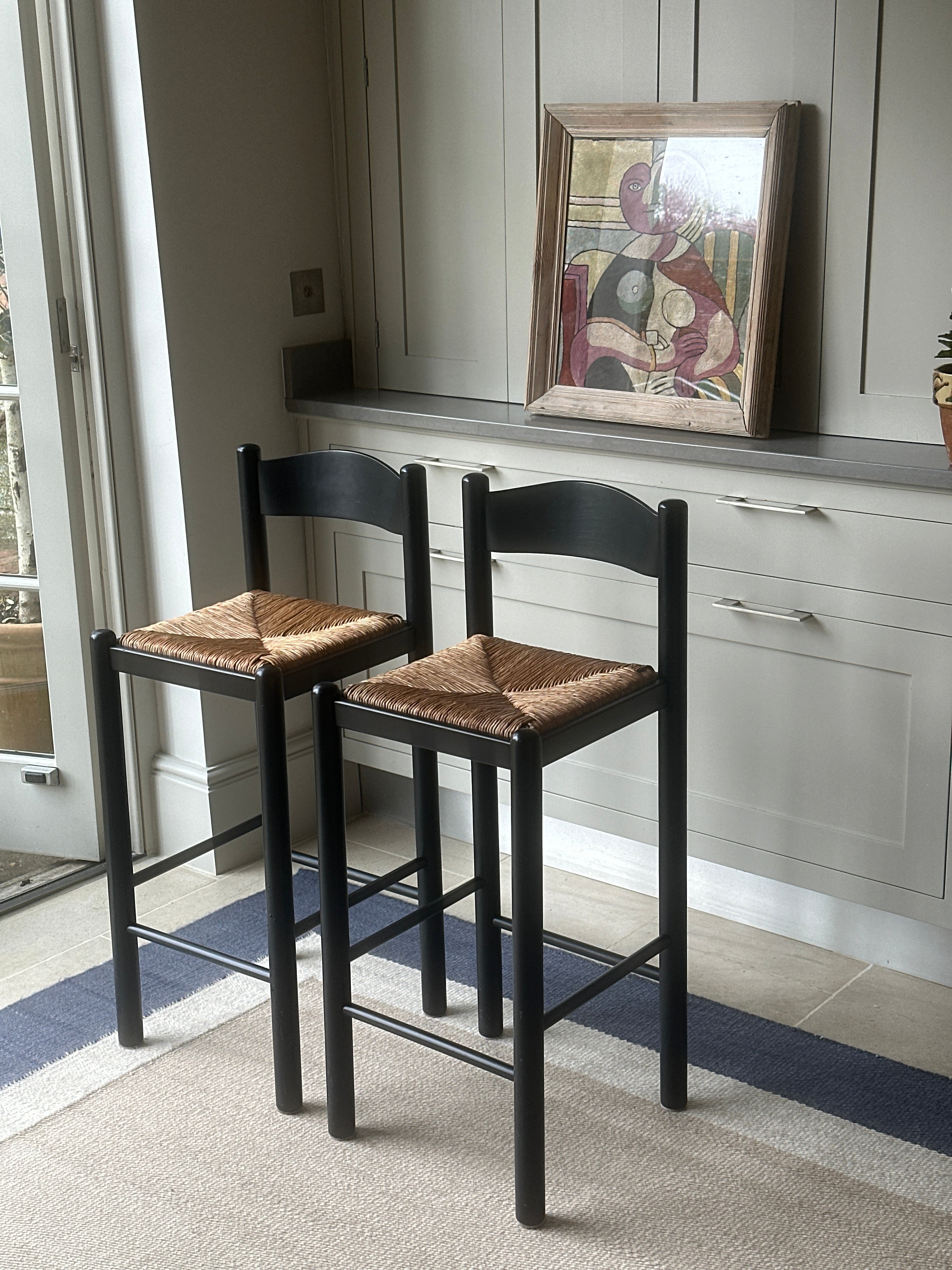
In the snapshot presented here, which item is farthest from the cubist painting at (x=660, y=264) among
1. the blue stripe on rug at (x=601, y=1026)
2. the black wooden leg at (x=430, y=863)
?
the blue stripe on rug at (x=601, y=1026)

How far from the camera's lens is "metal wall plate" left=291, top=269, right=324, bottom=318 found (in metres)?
3.12

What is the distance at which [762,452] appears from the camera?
2424 millimetres

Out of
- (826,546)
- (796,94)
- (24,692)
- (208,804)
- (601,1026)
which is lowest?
(601,1026)

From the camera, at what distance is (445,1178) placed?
209cm

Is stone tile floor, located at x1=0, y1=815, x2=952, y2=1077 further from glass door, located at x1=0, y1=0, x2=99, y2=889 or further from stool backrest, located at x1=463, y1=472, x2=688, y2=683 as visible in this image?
stool backrest, located at x1=463, y1=472, x2=688, y2=683

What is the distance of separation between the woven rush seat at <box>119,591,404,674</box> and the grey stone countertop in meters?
0.54

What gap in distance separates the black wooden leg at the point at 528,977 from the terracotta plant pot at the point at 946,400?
0.92 meters

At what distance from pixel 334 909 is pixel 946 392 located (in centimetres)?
130

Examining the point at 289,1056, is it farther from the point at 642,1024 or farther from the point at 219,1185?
the point at 642,1024

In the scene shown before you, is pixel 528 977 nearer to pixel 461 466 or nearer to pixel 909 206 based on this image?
pixel 461 466

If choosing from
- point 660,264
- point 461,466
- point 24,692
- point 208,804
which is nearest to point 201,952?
point 208,804

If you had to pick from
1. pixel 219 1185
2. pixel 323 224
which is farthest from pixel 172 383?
pixel 219 1185

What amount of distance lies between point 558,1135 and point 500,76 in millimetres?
2086

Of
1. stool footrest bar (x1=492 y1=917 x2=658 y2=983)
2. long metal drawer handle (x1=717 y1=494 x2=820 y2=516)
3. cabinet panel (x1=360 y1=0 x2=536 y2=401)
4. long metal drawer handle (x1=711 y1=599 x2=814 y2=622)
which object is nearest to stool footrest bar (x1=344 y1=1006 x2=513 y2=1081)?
stool footrest bar (x1=492 y1=917 x2=658 y2=983)
